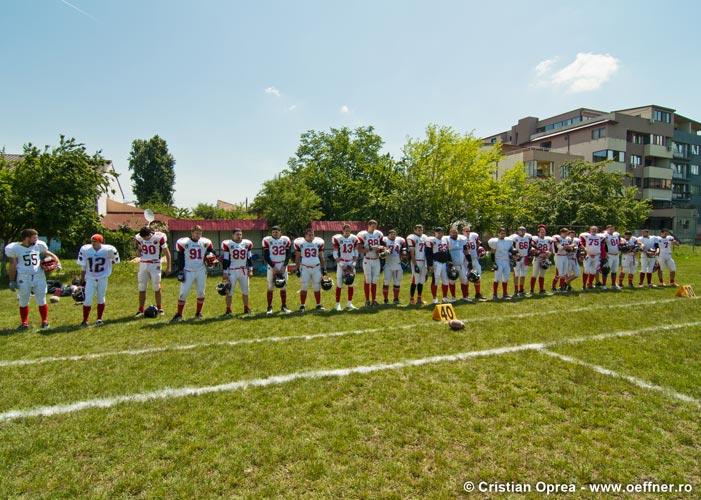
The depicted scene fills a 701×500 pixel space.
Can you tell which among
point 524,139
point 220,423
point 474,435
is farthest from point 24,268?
point 524,139

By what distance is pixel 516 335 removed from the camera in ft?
26.9

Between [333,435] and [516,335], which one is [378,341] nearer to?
[516,335]

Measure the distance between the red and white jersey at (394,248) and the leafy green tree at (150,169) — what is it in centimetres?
5293

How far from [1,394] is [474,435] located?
594 centimetres

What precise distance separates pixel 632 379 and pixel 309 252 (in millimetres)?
7278

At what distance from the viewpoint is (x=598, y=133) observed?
4878 centimetres

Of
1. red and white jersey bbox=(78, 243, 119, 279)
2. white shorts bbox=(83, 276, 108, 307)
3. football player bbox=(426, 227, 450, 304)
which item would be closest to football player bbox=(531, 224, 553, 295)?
football player bbox=(426, 227, 450, 304)

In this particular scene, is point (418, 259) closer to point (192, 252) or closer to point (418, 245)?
point (418, 245)

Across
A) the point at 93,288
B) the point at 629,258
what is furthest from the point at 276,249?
the point at 629,258

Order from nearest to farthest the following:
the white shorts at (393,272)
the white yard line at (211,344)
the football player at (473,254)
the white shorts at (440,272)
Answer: the white yard line at (211,344), the white shorts at (393,272), the white shorts at (440,272), the football player at (473,254)

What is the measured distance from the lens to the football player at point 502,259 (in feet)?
41.4

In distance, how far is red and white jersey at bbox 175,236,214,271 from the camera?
10.0 meters

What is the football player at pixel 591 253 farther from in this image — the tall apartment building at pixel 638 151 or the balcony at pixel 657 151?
the balcony at pixel 657 151

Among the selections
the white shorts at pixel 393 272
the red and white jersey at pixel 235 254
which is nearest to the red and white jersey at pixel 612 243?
the white shorts at pixel 393 272
